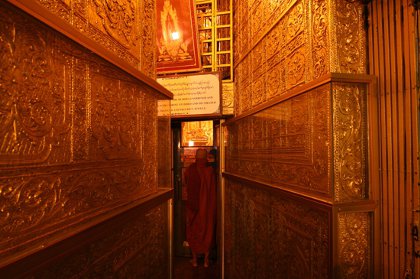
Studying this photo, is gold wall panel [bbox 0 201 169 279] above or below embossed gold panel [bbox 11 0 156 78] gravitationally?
below

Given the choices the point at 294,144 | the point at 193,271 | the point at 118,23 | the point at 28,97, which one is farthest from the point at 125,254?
the point at 193,271

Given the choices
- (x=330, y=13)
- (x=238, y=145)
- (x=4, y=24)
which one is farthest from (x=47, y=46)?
(x=238, y=145)

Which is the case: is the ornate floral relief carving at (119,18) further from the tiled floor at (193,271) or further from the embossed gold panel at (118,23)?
the tiled floor at (193,271)

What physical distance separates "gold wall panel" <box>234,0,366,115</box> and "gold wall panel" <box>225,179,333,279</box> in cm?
78

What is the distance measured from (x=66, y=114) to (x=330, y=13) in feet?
4.35

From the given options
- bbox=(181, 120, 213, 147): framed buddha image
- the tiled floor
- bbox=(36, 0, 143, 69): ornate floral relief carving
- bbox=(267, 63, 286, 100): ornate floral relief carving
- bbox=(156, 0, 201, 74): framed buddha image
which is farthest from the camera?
bbox=(181, 120, 213, 147): framed buddha image

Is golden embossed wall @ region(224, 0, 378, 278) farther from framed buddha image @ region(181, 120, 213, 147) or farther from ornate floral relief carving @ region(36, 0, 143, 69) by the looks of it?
framed buddha image @ region(181, 120, 213, 147)

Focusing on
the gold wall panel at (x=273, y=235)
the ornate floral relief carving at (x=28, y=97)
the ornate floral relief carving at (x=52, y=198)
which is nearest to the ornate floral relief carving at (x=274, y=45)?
the gold wall panel at (x=273, y=235)

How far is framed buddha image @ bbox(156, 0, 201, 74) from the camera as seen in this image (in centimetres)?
296

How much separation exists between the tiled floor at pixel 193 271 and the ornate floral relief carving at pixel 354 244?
8.37 ft

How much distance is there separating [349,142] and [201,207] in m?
2.80

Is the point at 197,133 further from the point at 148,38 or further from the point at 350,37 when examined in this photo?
the point at 350,37

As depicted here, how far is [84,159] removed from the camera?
0.89 m

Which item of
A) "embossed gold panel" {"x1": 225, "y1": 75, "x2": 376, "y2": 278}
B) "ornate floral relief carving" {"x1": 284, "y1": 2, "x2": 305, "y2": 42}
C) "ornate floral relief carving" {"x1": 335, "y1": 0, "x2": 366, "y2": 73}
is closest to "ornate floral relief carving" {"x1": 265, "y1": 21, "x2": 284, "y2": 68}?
"ornate floral relief carving" {"x1": 284, "y1": 2, "x2": 305, "y2": 42}
